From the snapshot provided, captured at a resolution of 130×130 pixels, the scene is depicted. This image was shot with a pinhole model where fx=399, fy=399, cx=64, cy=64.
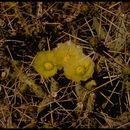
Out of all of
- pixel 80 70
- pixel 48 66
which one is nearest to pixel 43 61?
pixel 48 66

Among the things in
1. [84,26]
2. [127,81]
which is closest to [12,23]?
[84,26]

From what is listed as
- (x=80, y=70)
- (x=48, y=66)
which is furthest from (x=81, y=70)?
(x=48, y=66)

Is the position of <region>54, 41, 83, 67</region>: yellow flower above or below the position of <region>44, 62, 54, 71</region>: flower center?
above

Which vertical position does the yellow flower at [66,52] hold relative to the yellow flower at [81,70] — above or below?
above

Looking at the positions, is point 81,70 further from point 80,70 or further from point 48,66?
point 48,66
